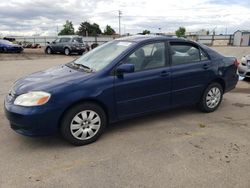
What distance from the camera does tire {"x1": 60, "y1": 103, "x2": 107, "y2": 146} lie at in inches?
154

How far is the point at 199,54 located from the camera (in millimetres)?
5348

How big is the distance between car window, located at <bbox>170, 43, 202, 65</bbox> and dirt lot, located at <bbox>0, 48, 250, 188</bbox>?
110 centimetres

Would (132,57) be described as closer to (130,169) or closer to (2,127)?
(130,169)

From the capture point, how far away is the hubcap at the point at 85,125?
399cm

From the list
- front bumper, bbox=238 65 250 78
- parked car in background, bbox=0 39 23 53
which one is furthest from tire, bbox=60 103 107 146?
parked car in background, bbox=0 39 23 53

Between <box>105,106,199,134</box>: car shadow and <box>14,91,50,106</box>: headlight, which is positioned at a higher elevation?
<box>14,91,50,106</box>: headlight

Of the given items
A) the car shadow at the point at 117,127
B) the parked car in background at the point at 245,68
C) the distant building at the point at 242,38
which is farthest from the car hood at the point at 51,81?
the distant building at the point at 242,38

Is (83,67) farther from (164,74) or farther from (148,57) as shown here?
(164,74)

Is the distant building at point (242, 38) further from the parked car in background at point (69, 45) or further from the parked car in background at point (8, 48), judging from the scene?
the parked car in background at point (8, 48)

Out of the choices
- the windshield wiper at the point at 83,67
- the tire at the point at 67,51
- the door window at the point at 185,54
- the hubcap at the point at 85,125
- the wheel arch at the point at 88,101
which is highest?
the door window at the point at 185,54

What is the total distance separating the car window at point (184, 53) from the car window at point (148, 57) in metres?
0.24

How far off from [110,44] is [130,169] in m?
2.55

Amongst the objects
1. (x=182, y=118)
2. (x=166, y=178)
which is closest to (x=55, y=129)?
(x=166, y=178)

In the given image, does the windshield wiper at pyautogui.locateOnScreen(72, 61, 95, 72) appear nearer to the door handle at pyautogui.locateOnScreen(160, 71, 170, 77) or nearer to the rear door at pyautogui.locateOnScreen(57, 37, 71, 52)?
the door handle at pyautogui.locateOnScreen(160, 71, 170, 77)
